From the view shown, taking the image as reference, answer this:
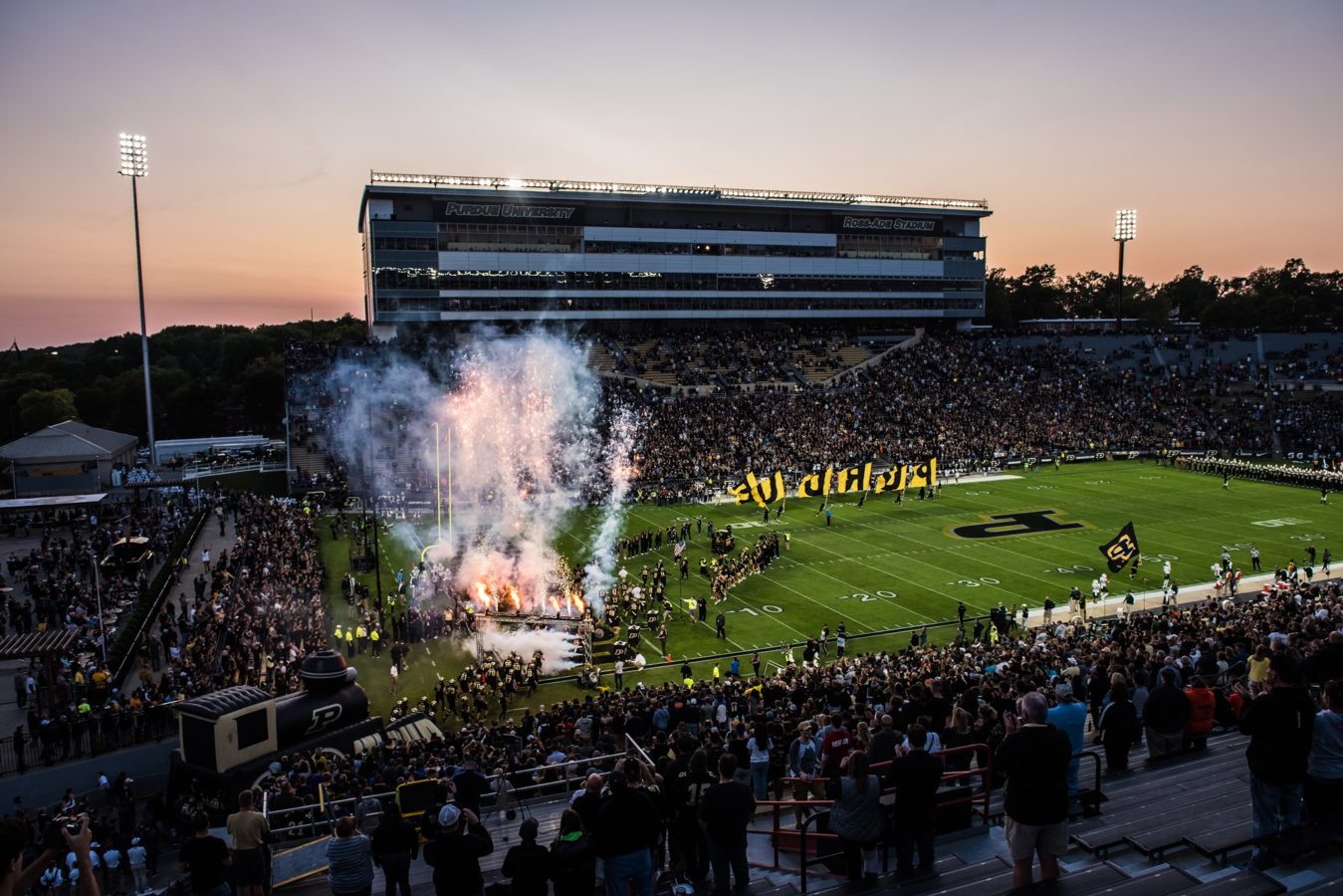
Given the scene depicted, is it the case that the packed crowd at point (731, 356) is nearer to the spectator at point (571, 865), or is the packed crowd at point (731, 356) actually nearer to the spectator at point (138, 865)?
the spectator at point (138, 865)

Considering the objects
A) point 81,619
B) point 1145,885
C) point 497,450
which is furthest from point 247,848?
point 497,450

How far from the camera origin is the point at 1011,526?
3894 cm

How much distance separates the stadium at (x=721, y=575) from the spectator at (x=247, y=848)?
98 mm

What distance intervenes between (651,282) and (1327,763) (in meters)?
66.1

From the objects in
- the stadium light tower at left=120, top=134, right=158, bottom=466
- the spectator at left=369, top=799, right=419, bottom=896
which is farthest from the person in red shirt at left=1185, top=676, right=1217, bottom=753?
the stadium light tower at left=120, top=134, right=158, bottom=466

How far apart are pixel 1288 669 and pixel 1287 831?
1.12m

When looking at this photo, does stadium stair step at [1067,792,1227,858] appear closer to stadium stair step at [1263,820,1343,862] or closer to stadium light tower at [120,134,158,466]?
stadium stair step at [1263,820,1343,862]

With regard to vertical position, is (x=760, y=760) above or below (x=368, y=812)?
above

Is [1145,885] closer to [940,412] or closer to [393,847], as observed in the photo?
[393,847]

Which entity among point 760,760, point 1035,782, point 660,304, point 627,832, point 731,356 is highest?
point 660,304


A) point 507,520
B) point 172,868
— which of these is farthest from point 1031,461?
point 172,868

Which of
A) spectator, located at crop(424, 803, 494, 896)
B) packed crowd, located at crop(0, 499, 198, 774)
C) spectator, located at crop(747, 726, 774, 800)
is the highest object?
spectator, located at crop(424, 803, 494, 896)

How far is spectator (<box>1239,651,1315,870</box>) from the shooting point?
244 inches

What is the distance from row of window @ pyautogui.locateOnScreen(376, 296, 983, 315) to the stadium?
0.92 ft
